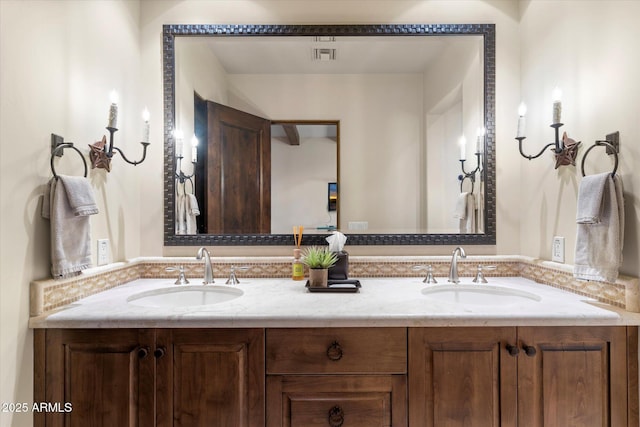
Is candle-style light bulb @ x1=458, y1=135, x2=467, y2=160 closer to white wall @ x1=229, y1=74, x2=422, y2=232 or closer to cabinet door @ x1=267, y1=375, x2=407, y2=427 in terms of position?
white wall @ x1=229, y1=74, x2=422, y2=232

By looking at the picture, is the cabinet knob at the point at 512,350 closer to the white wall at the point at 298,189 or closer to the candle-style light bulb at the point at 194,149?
the white wall at the point at 298,189

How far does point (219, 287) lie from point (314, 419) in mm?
757

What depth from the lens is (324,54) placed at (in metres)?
1.75

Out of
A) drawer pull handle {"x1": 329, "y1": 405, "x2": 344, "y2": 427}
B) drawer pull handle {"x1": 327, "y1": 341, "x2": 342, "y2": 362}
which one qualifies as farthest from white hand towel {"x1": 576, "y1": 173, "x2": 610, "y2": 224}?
drawer pull handle {"x1": 329, "y1": 405, "x2": 344, "y2": 427}

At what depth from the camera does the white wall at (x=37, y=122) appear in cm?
100

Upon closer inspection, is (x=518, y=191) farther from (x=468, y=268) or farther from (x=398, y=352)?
(x=398, y=352)

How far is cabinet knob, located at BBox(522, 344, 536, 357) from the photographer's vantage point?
1087mm

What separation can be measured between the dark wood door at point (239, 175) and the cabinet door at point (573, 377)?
131cm

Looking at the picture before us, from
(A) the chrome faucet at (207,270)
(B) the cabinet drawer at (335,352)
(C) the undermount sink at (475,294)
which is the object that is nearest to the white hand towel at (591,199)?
(C) the undermount sink at (475,294)

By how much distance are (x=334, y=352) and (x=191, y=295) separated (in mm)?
839

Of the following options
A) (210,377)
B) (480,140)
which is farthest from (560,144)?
(210,377)

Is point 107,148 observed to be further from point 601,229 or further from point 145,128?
point 601,229

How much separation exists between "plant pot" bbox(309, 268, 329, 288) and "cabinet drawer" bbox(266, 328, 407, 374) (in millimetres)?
336

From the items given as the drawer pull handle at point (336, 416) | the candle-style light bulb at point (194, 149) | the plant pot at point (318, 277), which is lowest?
the drawer pull handle at point (336, 416)
